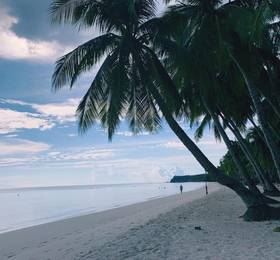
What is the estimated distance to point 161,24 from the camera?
14016 mm

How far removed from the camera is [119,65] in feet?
44.1

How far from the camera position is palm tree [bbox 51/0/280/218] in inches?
533

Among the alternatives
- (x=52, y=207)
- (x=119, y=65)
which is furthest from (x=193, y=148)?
(x=52, y=207)

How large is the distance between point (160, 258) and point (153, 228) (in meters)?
5.07

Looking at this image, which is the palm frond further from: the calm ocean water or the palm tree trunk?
the calm ocean water

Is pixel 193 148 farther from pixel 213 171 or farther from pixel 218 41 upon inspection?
pixel 218 41

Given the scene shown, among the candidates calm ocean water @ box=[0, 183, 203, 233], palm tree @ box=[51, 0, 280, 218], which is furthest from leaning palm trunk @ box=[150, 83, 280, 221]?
calm ocean water @ box=[0, 183, 203, 233]

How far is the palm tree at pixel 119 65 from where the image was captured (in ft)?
44.4

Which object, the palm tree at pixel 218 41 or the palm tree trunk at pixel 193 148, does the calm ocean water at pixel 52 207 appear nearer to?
the palm tree trunk at pixel 193 148

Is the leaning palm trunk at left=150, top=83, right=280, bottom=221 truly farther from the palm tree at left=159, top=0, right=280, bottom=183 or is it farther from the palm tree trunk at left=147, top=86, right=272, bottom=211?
the palm tree at left=159, top=0, right=280, bottom=183

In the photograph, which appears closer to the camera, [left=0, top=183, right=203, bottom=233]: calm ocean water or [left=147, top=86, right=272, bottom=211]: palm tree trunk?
[left=147, top=86, right=272, bottom=211]: palm tree trunk

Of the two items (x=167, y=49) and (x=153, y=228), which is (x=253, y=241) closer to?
(x=153, y=228)

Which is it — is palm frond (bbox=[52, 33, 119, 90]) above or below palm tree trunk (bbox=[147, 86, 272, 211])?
above

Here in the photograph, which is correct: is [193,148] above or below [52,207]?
above
